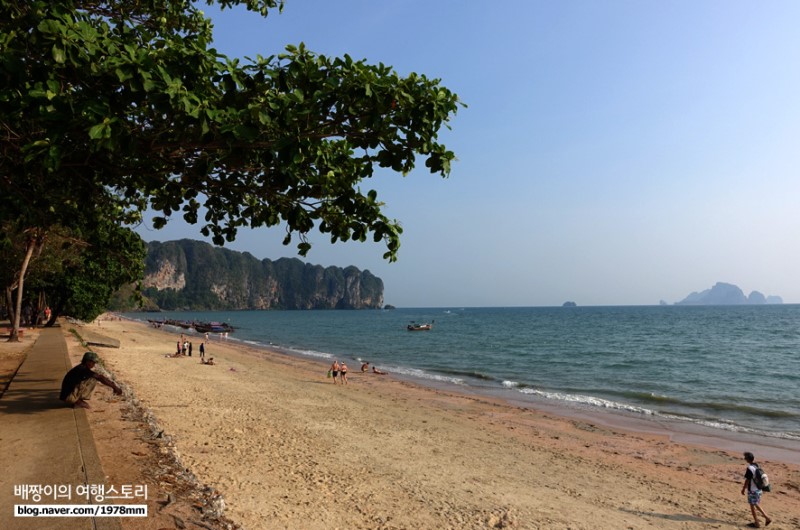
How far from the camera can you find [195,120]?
14.8 feet

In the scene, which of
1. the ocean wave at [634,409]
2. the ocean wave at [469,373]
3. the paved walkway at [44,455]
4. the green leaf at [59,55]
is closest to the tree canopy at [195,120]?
the green leaf at [59,55]

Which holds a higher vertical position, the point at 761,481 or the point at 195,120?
the point at 195,120

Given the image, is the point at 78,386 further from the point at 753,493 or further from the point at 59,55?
the point at 753,493

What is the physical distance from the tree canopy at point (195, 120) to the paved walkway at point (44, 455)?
2.98 metres

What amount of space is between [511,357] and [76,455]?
37.7 m

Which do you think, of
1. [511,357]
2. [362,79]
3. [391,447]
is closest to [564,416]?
[391,447]

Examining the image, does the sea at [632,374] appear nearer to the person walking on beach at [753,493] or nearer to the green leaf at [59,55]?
the person walking on beach at [753,493]

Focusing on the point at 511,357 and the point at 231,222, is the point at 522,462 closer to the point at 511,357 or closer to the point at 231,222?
the point at 231,222

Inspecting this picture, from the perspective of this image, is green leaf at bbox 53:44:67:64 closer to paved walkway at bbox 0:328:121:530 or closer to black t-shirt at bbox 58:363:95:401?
paved walkway at bbox 0:328:121:530

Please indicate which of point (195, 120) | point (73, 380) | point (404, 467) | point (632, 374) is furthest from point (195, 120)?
point (632, 374)

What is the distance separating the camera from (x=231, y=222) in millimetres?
7254

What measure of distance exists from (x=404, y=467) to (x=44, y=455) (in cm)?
665

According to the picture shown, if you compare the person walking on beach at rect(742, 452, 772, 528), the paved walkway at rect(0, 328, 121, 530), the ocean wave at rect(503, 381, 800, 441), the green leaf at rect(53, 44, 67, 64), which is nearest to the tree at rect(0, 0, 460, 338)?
the green leaf at rect(53, 44, 67, 64)

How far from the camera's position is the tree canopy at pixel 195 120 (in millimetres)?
4035
